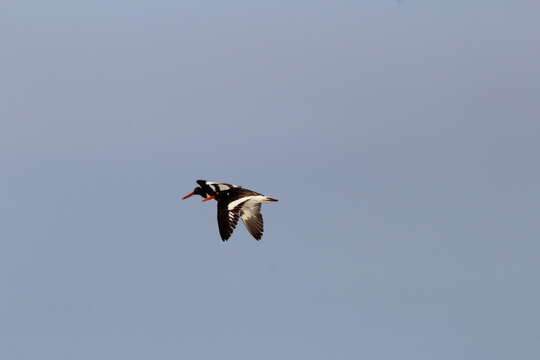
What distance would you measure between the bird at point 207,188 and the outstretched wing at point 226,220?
2.84 metres

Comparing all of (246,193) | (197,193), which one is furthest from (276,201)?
(197,193)

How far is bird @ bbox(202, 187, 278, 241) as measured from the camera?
2709 inches

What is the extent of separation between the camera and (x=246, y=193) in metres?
70.2

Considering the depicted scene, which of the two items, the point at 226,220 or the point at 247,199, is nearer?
the point at 226,220

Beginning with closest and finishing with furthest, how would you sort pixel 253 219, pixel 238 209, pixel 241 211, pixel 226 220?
1. pixel 226 220
2. pixel 238 209
3. pixel 241 211
4. pixel 253 219

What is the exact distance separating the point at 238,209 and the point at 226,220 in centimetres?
101

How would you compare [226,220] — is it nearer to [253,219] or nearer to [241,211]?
[241,211]

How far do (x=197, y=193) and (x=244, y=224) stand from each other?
4.84m

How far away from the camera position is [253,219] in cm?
7031

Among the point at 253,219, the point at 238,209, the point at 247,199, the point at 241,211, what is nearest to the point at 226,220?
the point at 238,209

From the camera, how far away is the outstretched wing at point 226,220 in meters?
68.6

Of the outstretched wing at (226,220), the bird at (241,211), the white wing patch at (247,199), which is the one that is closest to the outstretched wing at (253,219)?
the bird at (241,211)

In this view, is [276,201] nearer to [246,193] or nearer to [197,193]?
[246,193]

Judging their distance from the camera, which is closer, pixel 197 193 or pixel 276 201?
pixel 276 201
